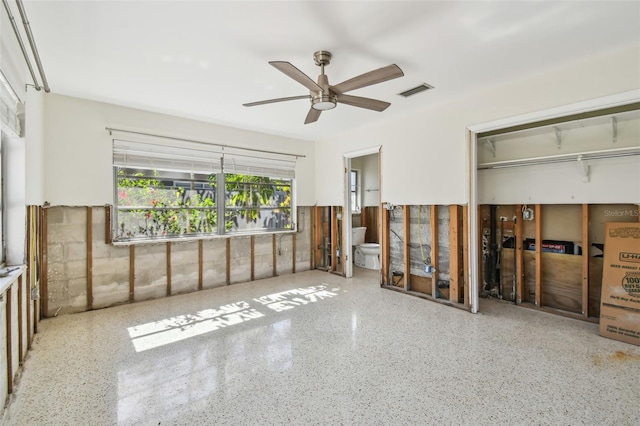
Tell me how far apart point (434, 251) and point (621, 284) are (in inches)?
71.7

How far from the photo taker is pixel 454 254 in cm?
382

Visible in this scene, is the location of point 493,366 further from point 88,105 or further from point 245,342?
point 88,105

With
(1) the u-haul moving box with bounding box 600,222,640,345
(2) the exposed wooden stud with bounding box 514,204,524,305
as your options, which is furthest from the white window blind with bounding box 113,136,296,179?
(1) the u-haul moving box with bounding box 600,222,640,345

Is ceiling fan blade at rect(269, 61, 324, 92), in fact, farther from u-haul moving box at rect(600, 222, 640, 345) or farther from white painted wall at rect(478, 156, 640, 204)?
u-haul moving box at rect(600, 222, 640, 345)

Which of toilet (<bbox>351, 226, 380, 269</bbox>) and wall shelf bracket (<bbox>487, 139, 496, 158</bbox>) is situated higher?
wall shelf bracket (<bbox>487, 139, 496, 158</bbox>)

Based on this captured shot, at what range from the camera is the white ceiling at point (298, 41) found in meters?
1.99

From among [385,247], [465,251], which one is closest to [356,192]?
[385,247]

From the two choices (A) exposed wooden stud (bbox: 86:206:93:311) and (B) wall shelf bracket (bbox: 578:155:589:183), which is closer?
(B) wall shelf bracket (bbox: 578:155:589:183)

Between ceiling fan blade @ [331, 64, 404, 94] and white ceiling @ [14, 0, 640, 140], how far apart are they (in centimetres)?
32

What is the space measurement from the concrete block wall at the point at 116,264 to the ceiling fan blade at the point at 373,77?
3.26m

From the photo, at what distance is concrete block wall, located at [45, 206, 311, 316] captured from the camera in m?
3.43

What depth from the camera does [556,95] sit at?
289cm

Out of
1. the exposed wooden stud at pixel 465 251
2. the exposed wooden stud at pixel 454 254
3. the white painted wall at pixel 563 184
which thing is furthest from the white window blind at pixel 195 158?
the white painted wall at pixel 563 184

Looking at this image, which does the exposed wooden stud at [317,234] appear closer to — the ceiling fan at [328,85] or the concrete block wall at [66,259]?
the ceiling fan at [328,85]
